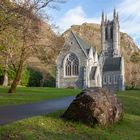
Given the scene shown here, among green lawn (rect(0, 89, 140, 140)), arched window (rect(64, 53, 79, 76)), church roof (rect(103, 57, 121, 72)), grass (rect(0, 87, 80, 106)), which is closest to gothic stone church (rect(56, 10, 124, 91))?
arched window (rect(64, 53, 79, 76))

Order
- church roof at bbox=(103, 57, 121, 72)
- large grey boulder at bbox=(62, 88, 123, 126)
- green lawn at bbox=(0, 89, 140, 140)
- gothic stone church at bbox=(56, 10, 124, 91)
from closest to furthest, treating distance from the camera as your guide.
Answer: green lawn at bbox=(0, 89, 140, 140) < large grey boulder at bbox=(62, 88, 123, 126) < gothic stone church at bbox=(56, 10, 124, 91) < church roof at bbox=(103, 57, 121, 72)

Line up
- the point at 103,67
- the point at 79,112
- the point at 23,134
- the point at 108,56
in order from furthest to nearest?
the point at 108,56 → the point at 103,67 → the point at 79,112 → the point at 23,134

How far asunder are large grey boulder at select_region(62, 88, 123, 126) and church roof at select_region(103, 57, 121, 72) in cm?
8661

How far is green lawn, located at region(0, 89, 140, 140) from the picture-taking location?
11375mm

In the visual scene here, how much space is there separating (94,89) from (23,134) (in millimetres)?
4980

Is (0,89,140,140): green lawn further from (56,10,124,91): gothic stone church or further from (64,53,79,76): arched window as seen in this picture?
(64,53,79,76): arched window

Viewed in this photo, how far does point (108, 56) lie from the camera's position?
120 meters

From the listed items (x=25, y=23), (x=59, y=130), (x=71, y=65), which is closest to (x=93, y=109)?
(x=59, y=130)

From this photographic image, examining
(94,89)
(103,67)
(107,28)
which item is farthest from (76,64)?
(94,89)

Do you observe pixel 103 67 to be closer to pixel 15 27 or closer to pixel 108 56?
pixel 108 56

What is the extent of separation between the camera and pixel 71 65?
290 ft

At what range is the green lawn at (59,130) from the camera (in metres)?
11.4

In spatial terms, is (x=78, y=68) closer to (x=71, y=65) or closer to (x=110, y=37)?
(x=71, y=65)

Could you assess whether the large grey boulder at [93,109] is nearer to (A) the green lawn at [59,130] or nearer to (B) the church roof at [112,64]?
(A) the green lawn at [59,130]
